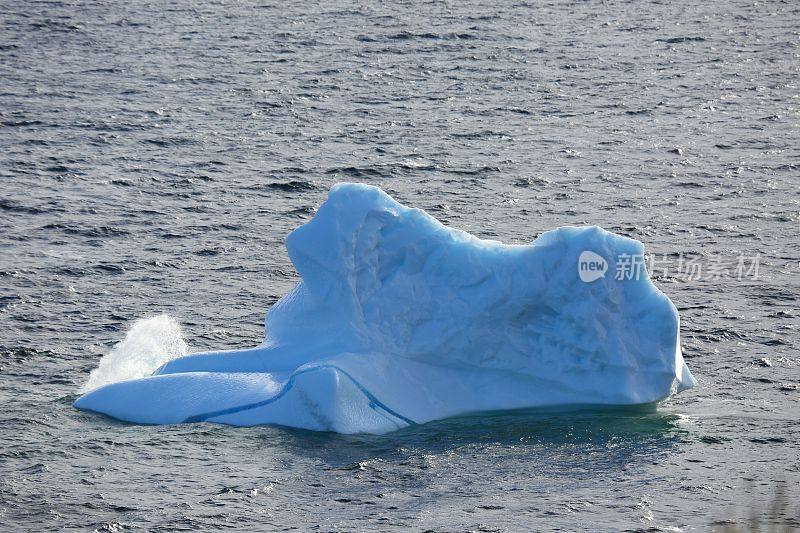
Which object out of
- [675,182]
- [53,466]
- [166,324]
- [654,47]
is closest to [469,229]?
[675,182]

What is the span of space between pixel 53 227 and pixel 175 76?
42.2 ft

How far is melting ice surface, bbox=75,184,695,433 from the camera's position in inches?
720

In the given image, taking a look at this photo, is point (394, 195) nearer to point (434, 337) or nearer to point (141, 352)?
point (141, 352)

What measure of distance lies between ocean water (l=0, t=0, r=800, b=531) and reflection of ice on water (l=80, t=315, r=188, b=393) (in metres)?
0.09

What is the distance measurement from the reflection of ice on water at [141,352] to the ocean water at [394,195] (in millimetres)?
94

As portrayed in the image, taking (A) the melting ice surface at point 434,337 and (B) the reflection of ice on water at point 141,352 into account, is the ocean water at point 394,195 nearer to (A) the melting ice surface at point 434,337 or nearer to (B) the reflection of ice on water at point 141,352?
(B) the reflection of ice on water at point 141,352

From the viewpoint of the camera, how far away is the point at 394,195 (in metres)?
30.8

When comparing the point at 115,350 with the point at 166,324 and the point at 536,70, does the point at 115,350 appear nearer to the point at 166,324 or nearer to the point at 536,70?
the point at 166,324

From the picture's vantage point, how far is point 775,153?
111ft
